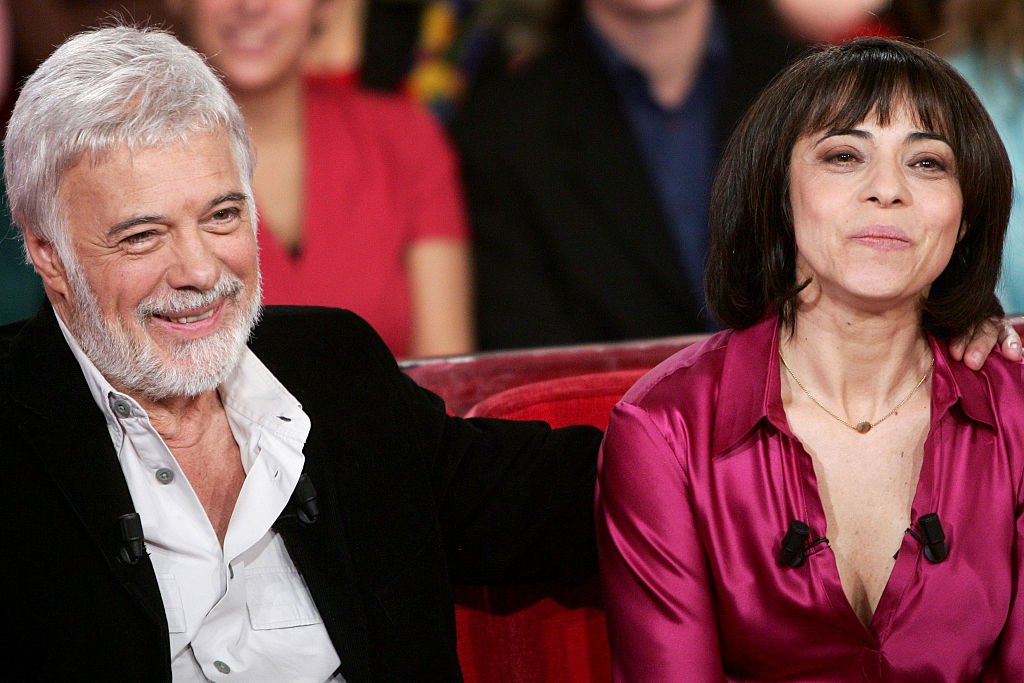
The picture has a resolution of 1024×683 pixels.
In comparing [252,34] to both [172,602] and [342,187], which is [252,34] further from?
[172,602]

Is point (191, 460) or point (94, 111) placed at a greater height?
point (94, 111)

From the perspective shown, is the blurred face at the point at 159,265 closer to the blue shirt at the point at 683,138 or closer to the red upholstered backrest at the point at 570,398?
the red upholstered backrest at the point at 570,398

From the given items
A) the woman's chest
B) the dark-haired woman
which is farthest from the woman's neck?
the woman's chest

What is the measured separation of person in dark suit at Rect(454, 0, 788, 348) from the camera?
13.7ft

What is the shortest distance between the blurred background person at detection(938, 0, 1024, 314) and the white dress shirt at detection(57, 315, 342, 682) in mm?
3315

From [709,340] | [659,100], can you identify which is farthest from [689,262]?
[709,340]

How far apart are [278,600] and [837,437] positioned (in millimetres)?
923

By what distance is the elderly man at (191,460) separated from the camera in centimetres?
179

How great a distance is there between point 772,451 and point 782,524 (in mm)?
115

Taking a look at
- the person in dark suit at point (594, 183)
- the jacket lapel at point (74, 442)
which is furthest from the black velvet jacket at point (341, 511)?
the person in dark suit at point (594, 183)

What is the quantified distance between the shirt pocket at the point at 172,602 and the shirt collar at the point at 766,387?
848 mm

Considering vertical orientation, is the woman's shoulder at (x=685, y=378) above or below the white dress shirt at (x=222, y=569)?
above

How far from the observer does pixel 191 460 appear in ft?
6.64

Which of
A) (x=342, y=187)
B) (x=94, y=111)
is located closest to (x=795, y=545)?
(x=94, y=111)
